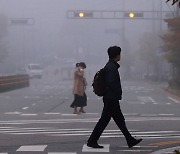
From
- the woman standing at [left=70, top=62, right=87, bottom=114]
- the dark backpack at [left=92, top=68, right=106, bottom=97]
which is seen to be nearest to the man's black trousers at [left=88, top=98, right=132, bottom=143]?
the dark backpack at [left=92, top=68, right=106, bottom=97]

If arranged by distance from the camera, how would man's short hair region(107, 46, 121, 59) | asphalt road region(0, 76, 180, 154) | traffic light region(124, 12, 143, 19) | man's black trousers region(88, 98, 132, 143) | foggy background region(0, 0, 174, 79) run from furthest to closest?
foggy background region(0, 0, 174, 79)
traffic light region(124, 12, 143, 19)
asphalt road region(0, 76, 180, 154)
man's short hair region(107, 46, 121, 59)
man's black trousers region(88, 98, 132, 143)

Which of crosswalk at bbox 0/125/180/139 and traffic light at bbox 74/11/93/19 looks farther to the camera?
traffic light at bbox 74/11/93/19

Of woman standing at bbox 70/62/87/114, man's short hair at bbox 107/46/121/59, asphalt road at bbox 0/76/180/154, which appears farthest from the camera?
woman standing at bbox 70/62/87/114

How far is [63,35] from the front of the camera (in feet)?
505

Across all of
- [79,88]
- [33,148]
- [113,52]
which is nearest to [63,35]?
[79,88]

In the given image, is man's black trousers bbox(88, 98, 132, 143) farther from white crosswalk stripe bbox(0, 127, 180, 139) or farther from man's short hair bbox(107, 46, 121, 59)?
white crosswalk stripe bbox(0, 127, 180, 139)

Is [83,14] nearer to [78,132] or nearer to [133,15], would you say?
[133,15]

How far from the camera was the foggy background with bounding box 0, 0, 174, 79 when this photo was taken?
10550cm

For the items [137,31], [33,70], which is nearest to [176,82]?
[33,70]

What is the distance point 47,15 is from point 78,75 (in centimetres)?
12474

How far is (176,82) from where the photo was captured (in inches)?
1746

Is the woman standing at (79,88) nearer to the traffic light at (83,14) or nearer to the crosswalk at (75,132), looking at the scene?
the crosswalk at (75,132)

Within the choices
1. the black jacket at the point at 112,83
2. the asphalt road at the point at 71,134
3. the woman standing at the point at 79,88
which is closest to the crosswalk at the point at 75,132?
the asphalt road at the point at 71,134

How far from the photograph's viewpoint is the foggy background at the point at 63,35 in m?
106
